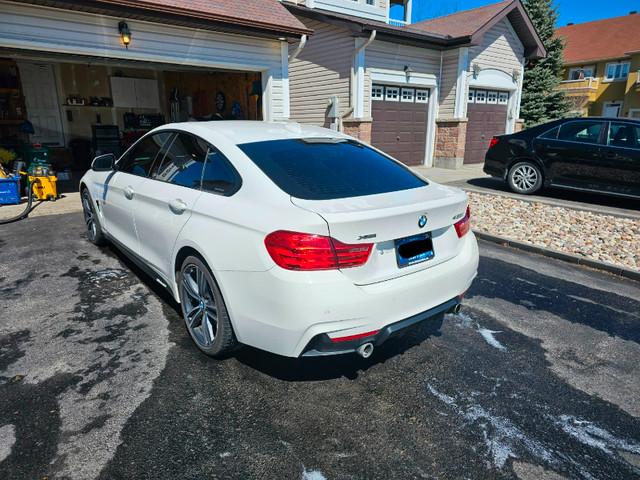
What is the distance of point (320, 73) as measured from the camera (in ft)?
46.2

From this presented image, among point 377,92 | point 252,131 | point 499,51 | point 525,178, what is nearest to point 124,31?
point 252,131

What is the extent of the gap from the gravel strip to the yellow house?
96.7 feet

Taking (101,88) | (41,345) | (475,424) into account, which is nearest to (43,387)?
(41,345)

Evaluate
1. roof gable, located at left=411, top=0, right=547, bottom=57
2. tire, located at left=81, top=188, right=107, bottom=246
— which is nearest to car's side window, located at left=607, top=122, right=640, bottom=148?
roof gable, located at left=411, top=0, right=547, bottom=57

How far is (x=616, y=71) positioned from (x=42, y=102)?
39118 millimetres

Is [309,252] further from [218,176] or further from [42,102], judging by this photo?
[42,102]

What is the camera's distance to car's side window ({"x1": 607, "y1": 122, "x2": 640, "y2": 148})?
25.9 ft

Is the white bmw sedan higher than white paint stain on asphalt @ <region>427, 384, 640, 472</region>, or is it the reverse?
the white bmw sedan

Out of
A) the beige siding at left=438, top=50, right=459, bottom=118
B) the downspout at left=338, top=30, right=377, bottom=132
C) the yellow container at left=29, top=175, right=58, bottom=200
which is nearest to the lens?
the yellow container at left=29, top=175, right=58, bottom=200

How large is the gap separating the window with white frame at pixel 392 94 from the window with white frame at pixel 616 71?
97.2ft

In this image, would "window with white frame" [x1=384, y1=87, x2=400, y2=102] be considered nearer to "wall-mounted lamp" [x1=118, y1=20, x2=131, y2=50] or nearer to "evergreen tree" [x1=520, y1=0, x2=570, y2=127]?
"wall-mounted lamp" [x1=118, y1=20, x2=131, y2=50]

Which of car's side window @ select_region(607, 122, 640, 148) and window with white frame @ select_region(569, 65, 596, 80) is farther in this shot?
window with white frame @ select_region(569, 65, 596, 80)

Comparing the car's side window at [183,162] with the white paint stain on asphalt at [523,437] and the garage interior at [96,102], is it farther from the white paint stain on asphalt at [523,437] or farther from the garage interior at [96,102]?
the garage interior at [96,102]

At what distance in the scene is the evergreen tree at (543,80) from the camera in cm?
2234
